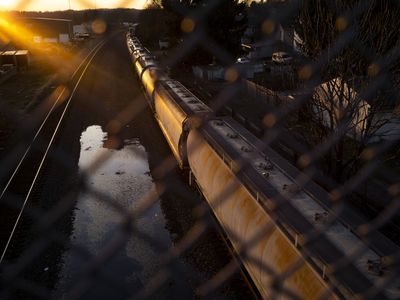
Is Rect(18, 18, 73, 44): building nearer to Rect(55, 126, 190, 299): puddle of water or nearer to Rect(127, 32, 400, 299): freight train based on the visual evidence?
Rect(55, 126, 190, 299): puddle of water

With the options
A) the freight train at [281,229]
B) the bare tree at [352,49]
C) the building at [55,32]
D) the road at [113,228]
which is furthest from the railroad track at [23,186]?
the building at [55,32]

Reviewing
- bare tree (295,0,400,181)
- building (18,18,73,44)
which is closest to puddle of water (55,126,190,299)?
bare tree (295,0,400,181)

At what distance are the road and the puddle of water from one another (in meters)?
0.01

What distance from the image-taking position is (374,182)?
9.34 metres

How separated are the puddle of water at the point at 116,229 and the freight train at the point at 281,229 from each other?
1.38m

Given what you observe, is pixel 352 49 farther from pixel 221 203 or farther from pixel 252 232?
pixel 252 232

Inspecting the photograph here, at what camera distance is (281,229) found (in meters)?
3.71

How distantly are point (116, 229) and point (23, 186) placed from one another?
9.43ft

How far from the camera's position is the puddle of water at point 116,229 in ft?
19.1

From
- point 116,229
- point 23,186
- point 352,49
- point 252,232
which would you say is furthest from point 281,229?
point 23,186

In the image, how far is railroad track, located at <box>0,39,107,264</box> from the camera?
6.92 m

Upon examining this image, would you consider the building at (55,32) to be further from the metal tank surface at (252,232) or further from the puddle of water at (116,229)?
the metal tank surface at (252,232)

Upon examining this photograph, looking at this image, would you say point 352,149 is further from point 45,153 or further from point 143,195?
point 45,153

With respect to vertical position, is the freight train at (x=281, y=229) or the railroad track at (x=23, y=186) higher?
the freight train at (x=281, y=229)
